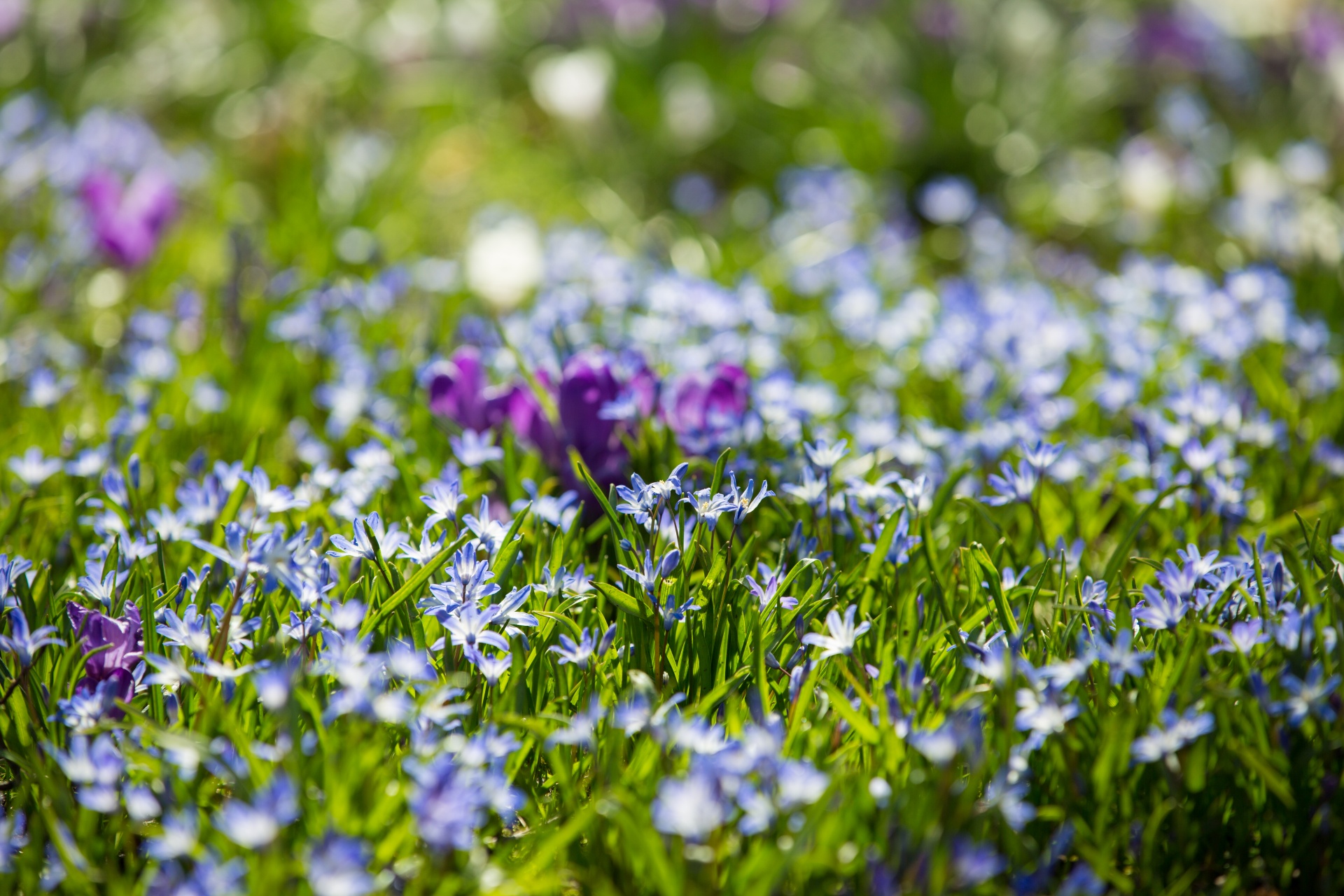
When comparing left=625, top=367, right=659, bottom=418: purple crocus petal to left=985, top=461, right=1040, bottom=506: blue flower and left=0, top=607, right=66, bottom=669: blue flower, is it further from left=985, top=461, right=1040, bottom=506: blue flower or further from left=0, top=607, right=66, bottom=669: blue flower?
left=0, top=607, right=66, bottom=669: blue flower

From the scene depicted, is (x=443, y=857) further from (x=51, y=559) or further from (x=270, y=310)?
(x=270, y=310)

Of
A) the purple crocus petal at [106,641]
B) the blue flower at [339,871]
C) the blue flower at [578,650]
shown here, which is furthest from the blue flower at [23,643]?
the blue flower at [578,650]

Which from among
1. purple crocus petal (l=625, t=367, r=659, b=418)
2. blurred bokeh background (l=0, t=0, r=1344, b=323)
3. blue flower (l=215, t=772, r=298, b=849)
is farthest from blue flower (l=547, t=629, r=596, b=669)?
blurred bokeh background (l=0, t=0, r=1344, b=323)

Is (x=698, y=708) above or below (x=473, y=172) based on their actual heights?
above

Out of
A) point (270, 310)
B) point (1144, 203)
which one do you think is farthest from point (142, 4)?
point (1144, 203)

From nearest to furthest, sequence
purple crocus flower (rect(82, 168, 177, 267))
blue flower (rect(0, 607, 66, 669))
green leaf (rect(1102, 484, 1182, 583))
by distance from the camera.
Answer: blue flower (rect(0, 607, 66, 669)) < green leaf (rect(1102, 484, 1182, 583)) < purple crocus flower (rect(82, 168, 177, 267))

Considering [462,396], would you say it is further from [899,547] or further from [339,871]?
[339,871]
